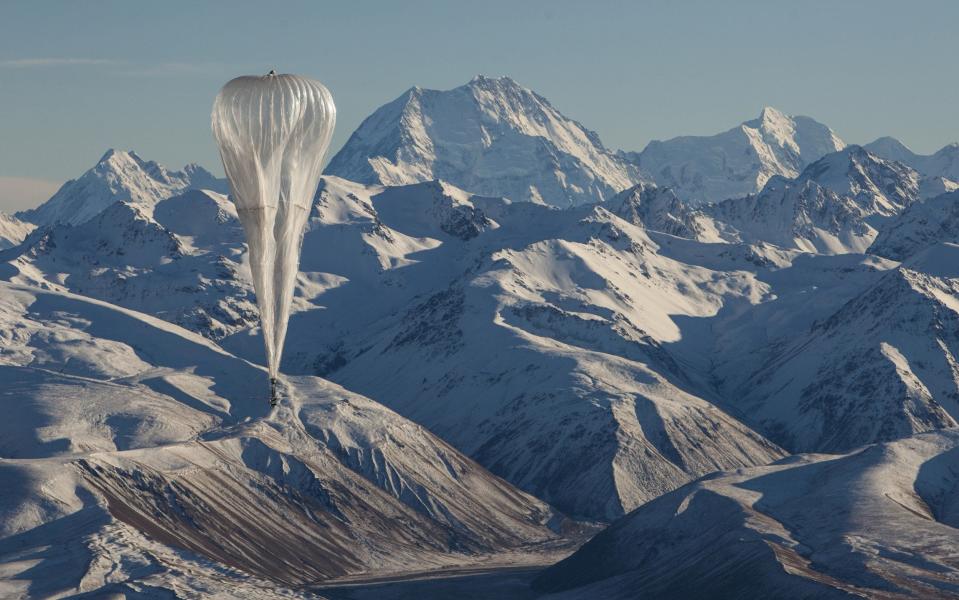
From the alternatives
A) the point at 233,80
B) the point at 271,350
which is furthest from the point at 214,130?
the point at 271,350

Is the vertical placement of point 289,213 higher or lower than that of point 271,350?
higher

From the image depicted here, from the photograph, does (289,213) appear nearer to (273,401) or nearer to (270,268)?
(270,268)

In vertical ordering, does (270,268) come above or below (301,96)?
below

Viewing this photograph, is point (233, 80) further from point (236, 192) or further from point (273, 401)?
point (273, 401)

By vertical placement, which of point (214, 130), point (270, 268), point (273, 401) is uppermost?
point (214, 130)

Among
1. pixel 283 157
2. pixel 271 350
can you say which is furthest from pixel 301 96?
pixel 271 350
